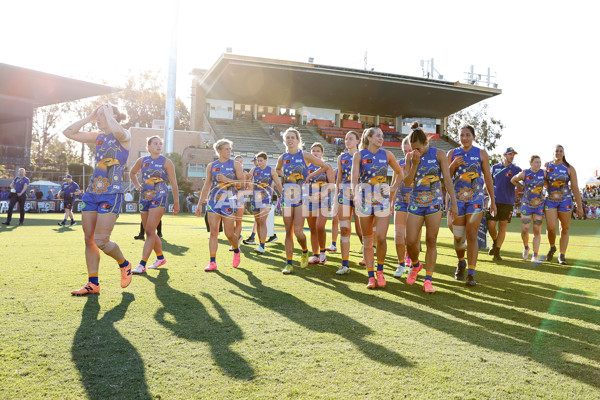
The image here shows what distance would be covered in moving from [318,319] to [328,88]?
38208 mm

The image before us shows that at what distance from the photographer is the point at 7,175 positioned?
40469 mm

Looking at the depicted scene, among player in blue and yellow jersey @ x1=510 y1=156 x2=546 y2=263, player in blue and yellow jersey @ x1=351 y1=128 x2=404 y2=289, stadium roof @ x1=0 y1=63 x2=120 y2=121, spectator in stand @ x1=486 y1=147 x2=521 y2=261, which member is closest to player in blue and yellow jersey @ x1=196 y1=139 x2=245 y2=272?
player in blue and yellow jersey @ x1=351 y1=128 x2=404 y2=289

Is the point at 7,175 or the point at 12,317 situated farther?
the point at 7,175

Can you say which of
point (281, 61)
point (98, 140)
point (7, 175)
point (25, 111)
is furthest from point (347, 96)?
point (98, 140)

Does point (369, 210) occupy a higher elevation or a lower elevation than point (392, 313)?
higher

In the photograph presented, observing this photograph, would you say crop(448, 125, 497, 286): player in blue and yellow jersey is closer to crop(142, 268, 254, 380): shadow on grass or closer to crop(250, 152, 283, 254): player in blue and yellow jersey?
crop(142, 268, 254, 380): shadow on grass

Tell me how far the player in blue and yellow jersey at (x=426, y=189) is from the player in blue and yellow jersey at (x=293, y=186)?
1.68 meters

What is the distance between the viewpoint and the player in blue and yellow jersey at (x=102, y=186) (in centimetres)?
483

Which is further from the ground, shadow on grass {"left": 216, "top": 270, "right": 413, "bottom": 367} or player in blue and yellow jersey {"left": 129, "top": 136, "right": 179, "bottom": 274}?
player in blue and yellow jersey {"left": 129, "top": 136, "right": 179, "bottom": 274}

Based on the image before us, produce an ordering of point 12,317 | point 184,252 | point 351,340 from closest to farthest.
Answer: point 351,340
point 12,317
point 184,252

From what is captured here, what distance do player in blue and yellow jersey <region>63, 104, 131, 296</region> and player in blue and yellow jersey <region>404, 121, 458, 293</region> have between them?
11.3 ft

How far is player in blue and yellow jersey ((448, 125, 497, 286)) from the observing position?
19.1 ft

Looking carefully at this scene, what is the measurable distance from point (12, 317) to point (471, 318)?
4.23m

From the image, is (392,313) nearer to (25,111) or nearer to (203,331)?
(203,331)
